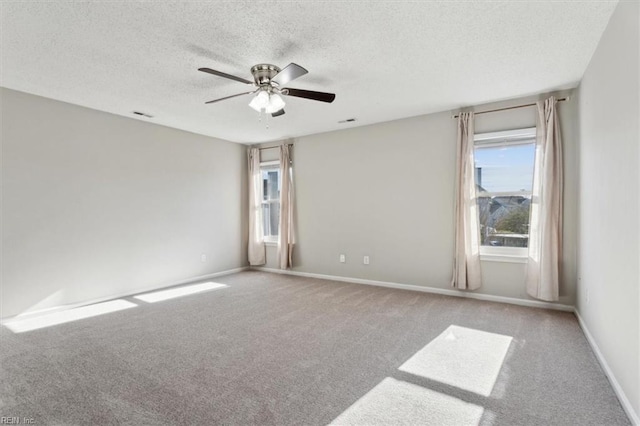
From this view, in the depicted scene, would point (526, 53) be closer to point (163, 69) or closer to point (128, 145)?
point (163, 69)

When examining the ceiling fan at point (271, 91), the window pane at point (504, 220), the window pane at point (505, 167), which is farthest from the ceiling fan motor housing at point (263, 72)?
the window pane at point (504, 220)

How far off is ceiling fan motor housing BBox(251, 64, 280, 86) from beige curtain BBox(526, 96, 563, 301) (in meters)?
3.16

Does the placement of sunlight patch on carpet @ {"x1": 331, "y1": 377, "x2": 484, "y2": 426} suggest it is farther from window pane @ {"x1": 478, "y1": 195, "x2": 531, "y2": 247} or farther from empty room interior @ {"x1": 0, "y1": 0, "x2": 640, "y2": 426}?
window pane @ {"x1": 478, "y1": 195, "x2": 531, "y2": 247}

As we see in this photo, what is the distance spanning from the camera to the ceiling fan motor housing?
117 inches

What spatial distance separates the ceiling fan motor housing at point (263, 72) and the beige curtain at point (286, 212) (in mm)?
2946

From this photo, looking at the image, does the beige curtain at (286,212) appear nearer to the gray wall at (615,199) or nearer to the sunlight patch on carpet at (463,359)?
the sunlight patch on carpet at (463,359)

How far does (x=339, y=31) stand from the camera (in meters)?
2.47

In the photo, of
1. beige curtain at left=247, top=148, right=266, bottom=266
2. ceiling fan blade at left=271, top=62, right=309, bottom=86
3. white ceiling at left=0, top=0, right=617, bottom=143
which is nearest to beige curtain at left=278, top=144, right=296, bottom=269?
beige curtain at left=247, top=148, right=266, bottom=266

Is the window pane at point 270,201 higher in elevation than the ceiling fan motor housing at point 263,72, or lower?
lower

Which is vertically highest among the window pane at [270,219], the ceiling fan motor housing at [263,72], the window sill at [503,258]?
the ceiling fan motor housing at [263,72]

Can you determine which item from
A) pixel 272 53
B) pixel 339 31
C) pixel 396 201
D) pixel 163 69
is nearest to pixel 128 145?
pixel 163 69

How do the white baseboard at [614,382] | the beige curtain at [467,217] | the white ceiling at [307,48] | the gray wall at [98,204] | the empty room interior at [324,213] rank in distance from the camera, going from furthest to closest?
the beige curtain at [467,217] → the gray wall at [98,204] → the white ceiling at [307,48] → the empty room interior at [324,213] → the white baseboard at [614,382]

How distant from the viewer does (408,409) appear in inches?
75.5

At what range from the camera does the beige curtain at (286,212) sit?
5.96 metres
